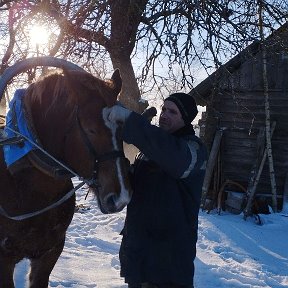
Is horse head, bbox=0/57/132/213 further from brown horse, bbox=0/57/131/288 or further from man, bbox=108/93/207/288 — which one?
man, bbox=108/93/207/288

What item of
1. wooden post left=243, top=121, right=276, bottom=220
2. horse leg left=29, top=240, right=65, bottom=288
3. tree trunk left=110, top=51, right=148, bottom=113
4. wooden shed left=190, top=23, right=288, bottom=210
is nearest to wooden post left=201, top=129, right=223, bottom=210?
wooden shed left=190, top=23, right=288, bottom=210

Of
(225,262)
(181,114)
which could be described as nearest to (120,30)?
(225,262)

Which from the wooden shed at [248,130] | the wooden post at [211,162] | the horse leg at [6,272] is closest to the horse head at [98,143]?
the horse leg at [6,272]

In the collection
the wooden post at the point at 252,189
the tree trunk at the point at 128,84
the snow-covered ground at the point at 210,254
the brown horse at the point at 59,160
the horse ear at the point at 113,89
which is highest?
the tree trunk at the point at 128,84

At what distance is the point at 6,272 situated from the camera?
2.39 m

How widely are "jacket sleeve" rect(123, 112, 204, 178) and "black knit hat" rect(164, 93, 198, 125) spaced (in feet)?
0.75

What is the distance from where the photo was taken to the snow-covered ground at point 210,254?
417cm

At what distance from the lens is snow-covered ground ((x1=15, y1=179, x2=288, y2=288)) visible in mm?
4174

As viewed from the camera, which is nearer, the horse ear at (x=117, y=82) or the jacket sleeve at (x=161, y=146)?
the jacket sleeve at (x=161, y=146)

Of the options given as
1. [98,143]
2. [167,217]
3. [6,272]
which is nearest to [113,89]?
[98,143]

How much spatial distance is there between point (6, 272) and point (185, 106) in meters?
1.42

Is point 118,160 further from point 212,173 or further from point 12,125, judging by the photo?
point 212,173

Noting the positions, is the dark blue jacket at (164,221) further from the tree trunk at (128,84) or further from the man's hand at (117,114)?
the tree trunk at (128,84)

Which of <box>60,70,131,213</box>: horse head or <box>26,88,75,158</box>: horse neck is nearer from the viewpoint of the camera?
<box>60,70,131,213</box>: horse head
